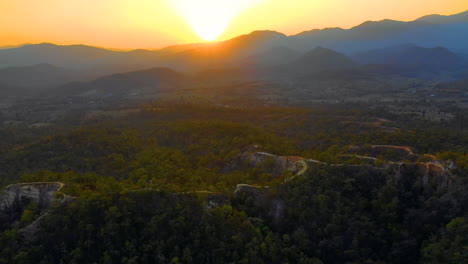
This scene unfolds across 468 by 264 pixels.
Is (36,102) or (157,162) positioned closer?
(157,162)

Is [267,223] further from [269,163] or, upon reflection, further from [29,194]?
[29,194]

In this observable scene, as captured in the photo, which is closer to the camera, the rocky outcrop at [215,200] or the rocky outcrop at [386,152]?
the rocky outcrop at [215,200]

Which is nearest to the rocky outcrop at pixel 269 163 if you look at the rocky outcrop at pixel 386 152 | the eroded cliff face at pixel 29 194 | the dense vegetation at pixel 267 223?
the dense vegetation at pixel 267 223

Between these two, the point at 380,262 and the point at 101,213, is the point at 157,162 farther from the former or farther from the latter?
the point at 380,262

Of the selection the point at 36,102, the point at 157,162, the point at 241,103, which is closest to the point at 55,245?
the point at 157,162

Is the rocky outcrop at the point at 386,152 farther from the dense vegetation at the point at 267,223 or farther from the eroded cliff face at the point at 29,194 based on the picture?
the eroded cliff face at the point at 29,194

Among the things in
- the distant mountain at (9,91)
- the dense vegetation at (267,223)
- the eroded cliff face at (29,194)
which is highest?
the distant mountain at (9,91)
